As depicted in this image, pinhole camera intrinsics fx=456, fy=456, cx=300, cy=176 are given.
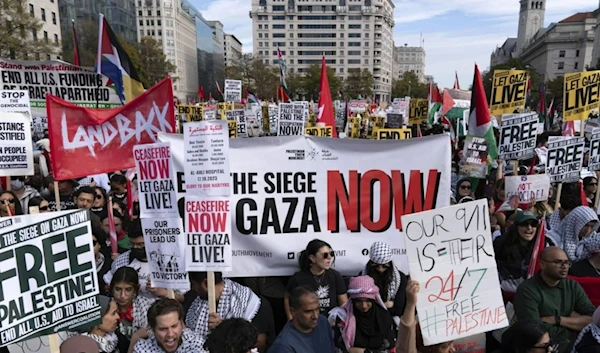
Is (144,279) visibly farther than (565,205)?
No

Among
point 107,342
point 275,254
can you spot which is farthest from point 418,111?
point 107,342

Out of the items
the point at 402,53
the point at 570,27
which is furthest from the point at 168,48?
the point at 402,53

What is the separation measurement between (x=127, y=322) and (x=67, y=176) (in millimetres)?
1567

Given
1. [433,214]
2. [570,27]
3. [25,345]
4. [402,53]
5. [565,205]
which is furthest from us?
[402,53]

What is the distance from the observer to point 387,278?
372cm

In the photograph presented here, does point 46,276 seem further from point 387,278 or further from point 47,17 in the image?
point 47,17

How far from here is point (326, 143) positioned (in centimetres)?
410

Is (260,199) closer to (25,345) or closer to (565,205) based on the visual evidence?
(25,345)

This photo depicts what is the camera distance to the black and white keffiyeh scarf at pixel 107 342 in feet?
10.2

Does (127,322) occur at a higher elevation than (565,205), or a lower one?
lower

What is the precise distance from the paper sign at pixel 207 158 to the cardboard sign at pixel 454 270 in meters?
1.32

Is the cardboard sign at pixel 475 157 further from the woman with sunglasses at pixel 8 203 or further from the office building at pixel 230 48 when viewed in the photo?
the office building at pixel 230 48

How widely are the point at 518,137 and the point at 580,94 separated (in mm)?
1708

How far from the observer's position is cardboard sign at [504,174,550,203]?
592 cm
